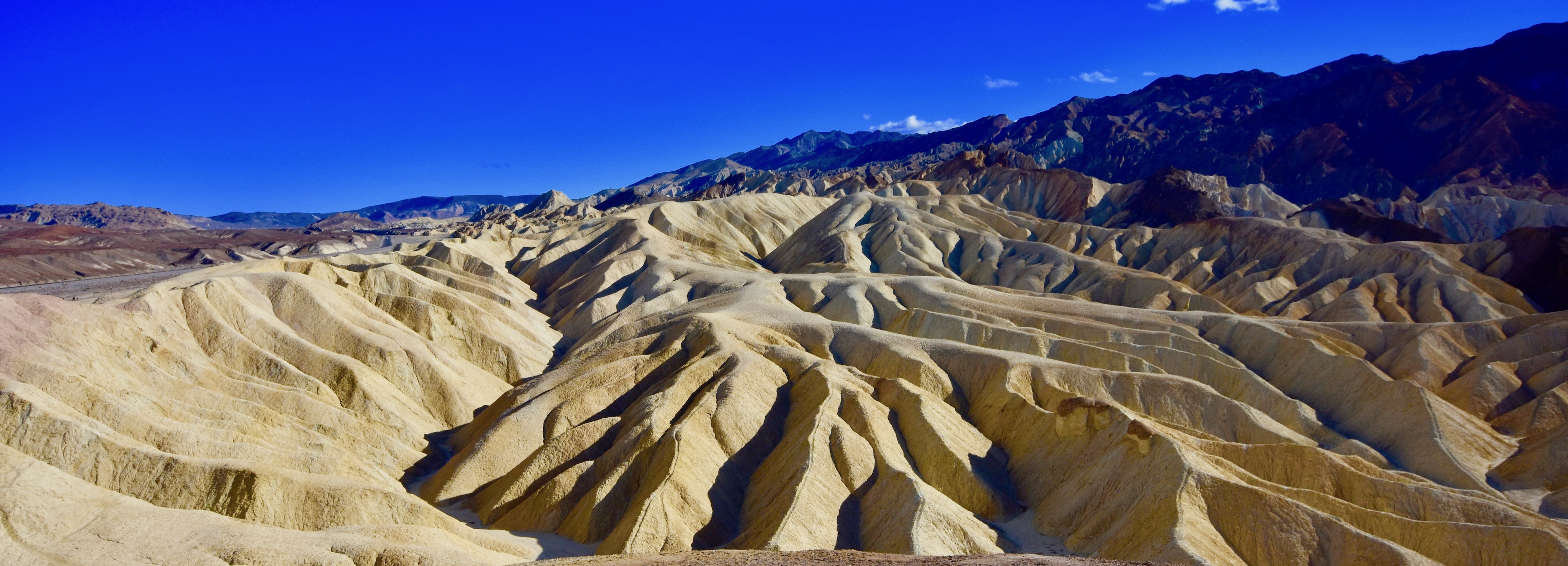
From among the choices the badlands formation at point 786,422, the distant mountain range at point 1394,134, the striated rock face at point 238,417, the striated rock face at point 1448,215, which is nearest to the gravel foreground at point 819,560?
the badlands formation at point 786,422

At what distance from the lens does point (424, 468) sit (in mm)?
41844

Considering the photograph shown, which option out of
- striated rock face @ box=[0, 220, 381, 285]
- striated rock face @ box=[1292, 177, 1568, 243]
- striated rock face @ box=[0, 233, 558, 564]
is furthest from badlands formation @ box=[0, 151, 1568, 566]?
striated rock face @ box=[0, 220, 381, 285]

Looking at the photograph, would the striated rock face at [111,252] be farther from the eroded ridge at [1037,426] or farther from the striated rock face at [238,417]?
the eroded ridge at [1037,426]

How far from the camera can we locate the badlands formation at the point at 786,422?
28234mm

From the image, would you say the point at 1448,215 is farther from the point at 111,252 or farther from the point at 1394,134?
the point at 111,252

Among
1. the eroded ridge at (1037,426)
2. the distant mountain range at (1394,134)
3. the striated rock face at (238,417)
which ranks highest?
the distant mountain range at (1394,134)

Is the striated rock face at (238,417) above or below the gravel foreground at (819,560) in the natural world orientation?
above

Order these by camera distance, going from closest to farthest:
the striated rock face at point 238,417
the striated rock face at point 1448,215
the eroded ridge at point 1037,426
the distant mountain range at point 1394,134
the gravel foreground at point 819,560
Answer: the gravel foreground at point 819,560 < the striated rock face at point 238,417 < the eroded ridge at point 1037,426 < the striated rock face at point 1448,215 < the distant mountain range at point 1394,134

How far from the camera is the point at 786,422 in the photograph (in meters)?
42.0

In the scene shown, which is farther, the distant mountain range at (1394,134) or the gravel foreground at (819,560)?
the distant mountain range at (1394,134)

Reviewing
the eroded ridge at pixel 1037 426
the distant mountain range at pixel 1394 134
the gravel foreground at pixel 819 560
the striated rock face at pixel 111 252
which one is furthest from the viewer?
the distant mountain range at pixel 1394 134

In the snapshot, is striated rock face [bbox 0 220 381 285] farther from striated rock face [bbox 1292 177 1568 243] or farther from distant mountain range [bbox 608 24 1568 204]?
striated rock face [bbox 1292 177 1568 243]

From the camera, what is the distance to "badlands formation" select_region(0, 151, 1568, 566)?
28234 mm

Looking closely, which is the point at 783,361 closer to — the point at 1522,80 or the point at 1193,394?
the point at 1193,394
